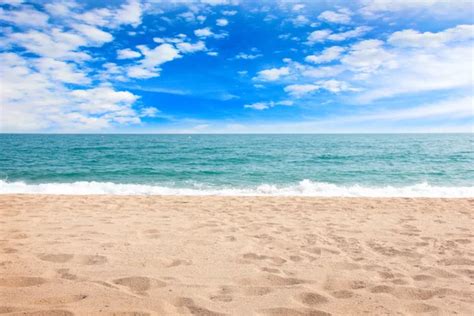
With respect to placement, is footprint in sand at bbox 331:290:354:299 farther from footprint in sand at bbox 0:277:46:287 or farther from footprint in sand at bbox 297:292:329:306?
footprint in sand at bbox 0:277:46:287

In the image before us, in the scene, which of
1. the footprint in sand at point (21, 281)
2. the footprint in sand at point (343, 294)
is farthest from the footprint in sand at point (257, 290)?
the footprint in sand at point (21, 281)

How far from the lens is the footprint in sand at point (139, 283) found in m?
3.56

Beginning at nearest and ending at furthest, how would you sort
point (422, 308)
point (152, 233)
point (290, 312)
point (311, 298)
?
point (290, 312)
point (422, 308)
point (311, 298)
point (152, 233)

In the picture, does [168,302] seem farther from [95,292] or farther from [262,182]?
[262,182]

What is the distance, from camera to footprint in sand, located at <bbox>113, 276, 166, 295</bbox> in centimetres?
356

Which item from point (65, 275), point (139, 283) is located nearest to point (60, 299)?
point (65, 275)

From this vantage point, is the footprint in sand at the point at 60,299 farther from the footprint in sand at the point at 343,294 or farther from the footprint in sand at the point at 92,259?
the footprint in sand at the point at 343,294

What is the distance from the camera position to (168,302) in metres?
3.25

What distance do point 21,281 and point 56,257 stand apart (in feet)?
2.73

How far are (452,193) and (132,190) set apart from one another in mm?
14297

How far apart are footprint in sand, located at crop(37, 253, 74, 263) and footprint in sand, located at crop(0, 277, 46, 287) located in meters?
0.64

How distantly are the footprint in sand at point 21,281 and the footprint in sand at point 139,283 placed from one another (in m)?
0.89

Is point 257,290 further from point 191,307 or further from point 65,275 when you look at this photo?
point 65,275

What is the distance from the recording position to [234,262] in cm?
441
